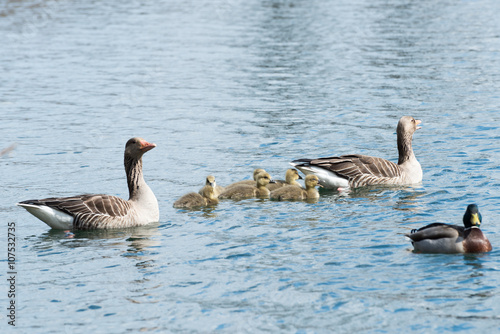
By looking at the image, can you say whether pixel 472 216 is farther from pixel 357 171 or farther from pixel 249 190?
pixel 357 171

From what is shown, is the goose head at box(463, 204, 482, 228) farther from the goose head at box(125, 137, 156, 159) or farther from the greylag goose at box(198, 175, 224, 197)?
the goose head at box(125, 137, 156, 159)

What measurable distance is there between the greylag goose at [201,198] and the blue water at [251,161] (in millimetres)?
267

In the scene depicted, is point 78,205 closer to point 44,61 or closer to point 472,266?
point 472,266

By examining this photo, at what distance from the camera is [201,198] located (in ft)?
52.7

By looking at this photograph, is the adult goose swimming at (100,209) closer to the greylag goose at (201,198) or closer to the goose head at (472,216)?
the greylag goose at (201,198)

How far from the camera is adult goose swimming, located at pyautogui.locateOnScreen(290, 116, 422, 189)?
17844 millimetres

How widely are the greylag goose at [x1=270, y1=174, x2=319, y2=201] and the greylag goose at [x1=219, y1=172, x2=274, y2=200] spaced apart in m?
0.27

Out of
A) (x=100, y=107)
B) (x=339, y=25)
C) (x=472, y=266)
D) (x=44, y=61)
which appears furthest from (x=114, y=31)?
(x=472, y=266)

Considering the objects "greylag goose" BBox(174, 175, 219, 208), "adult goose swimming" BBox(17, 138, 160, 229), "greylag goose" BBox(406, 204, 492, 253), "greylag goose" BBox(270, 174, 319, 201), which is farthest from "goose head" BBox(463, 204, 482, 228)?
"adult goose swimming" BBox(17, 138, 160, 229)

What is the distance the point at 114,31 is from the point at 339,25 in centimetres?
1327

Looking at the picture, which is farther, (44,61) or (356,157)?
(44,61)

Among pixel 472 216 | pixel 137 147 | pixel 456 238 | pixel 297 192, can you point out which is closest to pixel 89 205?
pixel 137 147

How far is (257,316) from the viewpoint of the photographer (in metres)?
10.7

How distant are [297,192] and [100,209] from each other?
4334 mm
